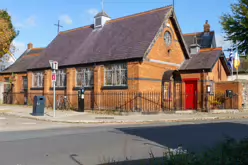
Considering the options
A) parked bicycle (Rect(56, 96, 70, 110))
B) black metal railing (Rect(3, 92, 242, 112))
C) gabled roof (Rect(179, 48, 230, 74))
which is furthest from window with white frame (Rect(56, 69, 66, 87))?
gabled roof (Rect(179, 48, 230, 74))

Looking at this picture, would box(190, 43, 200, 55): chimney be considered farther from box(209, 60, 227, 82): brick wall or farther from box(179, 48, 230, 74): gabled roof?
box(209, 60, 227, 82): brick wall

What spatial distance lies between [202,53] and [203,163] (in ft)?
74.7

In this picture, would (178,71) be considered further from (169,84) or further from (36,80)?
(36,80)

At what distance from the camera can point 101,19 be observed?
28.8 m

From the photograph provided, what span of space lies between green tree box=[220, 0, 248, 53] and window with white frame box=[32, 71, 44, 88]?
24718mm

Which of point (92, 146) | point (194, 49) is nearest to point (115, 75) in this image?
point (194, 49)

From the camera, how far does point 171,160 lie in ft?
17.5

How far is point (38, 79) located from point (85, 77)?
7.40 meters

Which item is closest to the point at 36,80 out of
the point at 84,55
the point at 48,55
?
the point at 48,55

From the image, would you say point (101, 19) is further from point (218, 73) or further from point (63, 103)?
point (218, 73)

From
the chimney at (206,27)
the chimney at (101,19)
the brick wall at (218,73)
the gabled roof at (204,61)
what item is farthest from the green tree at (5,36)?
the chimney at (206,27)

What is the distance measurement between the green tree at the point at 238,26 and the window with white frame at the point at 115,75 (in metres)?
14.8

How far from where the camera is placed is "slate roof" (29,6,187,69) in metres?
22.9

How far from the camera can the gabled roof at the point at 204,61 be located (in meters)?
24.1
